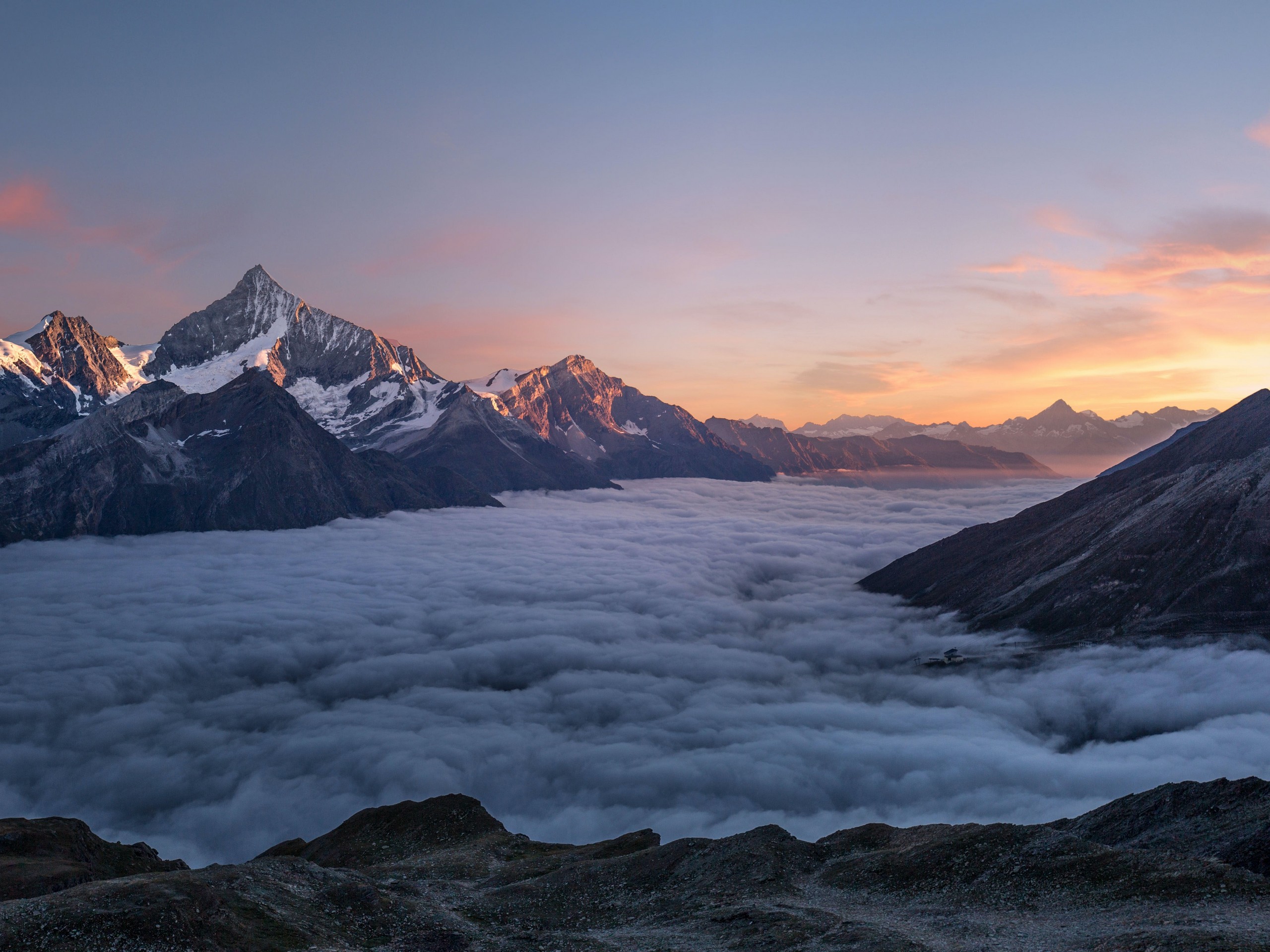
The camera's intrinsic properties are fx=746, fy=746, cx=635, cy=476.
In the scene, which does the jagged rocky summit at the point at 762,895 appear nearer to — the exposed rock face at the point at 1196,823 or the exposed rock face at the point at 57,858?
the exposed rock face at the point at 1196,823

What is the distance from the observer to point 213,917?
5338cm

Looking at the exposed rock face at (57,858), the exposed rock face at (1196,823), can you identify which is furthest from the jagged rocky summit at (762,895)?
the exposed rock face at (57,858)

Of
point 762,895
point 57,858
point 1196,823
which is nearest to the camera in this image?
point 762,895

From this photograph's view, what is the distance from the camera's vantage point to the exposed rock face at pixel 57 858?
7944 cm

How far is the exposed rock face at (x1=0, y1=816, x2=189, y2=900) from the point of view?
3127 inches

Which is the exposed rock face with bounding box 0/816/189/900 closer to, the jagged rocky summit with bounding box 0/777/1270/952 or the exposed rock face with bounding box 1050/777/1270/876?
the jagged rocky summit with bounding box 0/777/1270/952

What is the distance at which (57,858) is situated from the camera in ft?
298

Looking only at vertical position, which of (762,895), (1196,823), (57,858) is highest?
(1196,823)

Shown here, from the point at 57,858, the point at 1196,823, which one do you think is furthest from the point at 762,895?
the point at 57,858

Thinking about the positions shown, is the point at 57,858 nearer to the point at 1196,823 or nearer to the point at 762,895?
the point at 762,895

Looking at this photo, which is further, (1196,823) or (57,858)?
(57,858)

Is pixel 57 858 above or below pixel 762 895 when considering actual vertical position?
below

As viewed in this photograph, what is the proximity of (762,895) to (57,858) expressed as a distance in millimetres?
85668

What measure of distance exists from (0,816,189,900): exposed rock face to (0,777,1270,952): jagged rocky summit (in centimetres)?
48
